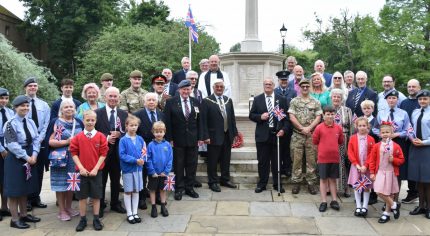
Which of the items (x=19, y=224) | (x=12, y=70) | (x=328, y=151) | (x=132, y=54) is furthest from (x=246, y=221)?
(x=132, y=54)

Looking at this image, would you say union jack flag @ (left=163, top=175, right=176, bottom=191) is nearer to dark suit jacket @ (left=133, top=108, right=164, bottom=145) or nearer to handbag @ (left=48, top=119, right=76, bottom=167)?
dark suit jacket @ (left=133, top=108, right=164, bottom=145)

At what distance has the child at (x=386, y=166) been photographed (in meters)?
5.87

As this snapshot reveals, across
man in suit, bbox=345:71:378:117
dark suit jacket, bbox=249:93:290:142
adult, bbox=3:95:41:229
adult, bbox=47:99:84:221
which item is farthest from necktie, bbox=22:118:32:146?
man in suit, bbox=345:71:378:117

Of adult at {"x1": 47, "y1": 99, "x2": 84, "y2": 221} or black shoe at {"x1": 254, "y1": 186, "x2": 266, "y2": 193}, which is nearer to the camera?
adult at {"x1": 47, "y1": 99, "x2": 84, "y2": 221}

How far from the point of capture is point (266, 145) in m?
7.33

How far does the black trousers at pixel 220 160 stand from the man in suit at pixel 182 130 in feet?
1.53

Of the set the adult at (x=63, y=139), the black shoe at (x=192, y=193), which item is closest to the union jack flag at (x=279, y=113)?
the black shoe at (x=192, y=193)

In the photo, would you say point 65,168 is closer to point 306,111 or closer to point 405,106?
point 306,111

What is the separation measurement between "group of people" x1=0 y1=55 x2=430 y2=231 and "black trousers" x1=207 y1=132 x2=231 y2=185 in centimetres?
2

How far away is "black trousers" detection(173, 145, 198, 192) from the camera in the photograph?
698 cm

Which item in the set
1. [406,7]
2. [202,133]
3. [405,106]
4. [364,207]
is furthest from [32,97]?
[406,7]

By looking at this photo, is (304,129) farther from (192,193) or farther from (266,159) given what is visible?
(192,193)

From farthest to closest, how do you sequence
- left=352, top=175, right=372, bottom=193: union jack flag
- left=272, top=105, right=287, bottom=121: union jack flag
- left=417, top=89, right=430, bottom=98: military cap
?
left=272, top=105, right=287, bottom=121: union jack flag
left=417, top=89, right=430, bottom=98: military cap
left=352, top=175, right=372, bottom=193: union jack flag

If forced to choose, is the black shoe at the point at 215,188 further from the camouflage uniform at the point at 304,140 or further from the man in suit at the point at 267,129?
the camouflage uniform at the point at 304,140
